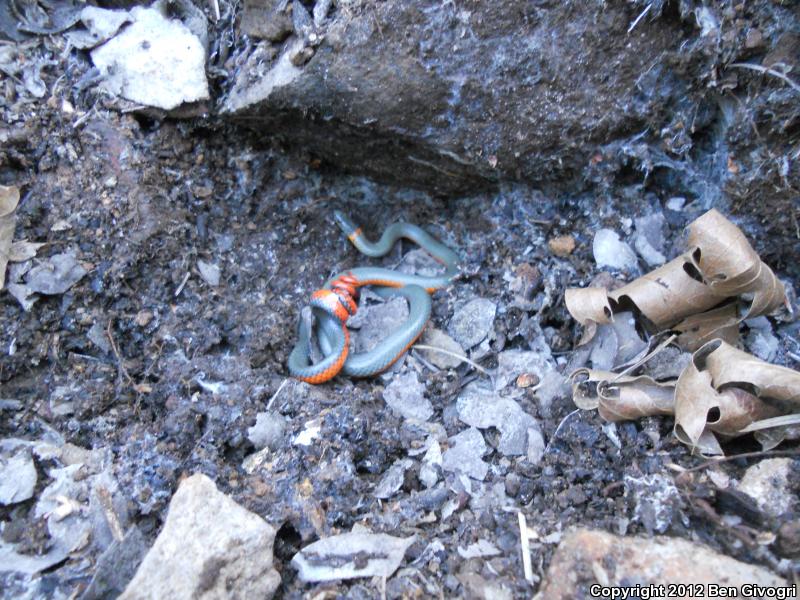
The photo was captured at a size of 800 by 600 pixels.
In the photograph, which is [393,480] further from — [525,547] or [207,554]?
[207,554]

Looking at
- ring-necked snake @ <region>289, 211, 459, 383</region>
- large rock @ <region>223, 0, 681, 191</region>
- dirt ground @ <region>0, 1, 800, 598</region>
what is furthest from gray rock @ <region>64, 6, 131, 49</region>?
ring-necked snake @ <region>289, 211, 459, 383</region>

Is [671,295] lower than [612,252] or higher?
higher

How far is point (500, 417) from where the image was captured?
310 cm

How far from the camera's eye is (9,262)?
3139mm

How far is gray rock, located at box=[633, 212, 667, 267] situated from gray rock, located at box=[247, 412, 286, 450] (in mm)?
2342

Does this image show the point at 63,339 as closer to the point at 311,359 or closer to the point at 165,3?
the point at 311,359

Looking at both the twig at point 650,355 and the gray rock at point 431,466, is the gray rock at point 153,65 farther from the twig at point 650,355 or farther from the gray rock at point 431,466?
the twig at point 650,355

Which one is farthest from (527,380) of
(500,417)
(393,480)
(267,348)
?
(267,348)

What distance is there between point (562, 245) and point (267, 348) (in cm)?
201

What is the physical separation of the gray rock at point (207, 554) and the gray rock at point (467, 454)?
98cm

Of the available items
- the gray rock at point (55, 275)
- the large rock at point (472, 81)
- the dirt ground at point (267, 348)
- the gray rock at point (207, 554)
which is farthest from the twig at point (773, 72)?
the gray rock at point (55, 275)

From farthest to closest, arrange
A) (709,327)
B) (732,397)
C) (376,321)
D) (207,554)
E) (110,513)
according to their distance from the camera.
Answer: (376,321)
(709,327)
(110,513)
(732,397)
(207,554)

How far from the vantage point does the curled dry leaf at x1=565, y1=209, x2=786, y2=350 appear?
2.71 metres

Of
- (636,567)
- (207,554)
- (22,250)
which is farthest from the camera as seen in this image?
(22,250)
